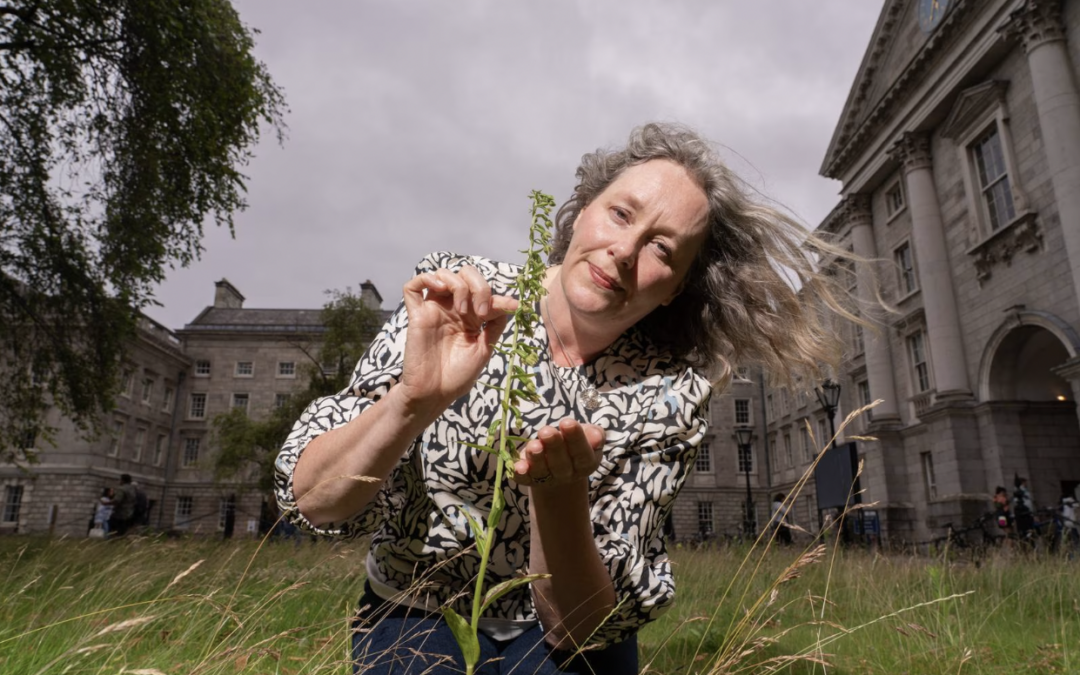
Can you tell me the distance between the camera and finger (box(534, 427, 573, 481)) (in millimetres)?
1029

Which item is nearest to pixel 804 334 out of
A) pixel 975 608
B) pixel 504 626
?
pixel 504 626

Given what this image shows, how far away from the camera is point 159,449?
184ft

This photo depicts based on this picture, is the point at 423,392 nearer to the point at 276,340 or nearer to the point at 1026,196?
the point at 1026,196

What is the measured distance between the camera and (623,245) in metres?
2.16

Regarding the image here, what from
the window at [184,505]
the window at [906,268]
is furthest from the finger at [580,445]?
the window at [184,505]

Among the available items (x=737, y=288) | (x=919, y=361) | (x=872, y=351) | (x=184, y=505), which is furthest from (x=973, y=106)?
(x=184, y=505)

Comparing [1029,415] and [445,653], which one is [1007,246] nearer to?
[1029,415]

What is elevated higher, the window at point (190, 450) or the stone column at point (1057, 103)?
the stone column at point (1057, 103)

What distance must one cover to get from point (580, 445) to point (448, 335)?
40cm

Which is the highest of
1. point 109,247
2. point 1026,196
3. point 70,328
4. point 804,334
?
point 1026,196

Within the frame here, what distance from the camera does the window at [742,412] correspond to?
56.4 m

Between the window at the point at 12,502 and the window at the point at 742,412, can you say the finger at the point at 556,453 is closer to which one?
the window at the point at 742,412

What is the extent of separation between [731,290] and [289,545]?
31.9 ft

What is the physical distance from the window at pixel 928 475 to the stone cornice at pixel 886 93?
13690mm
